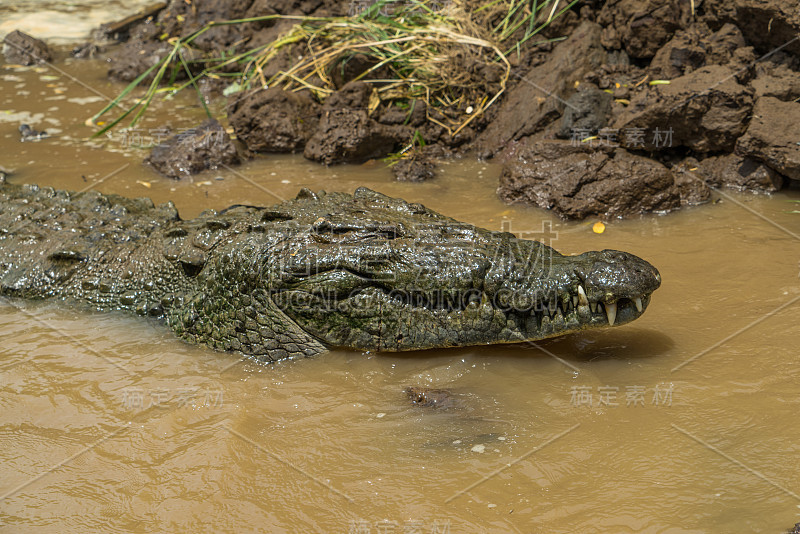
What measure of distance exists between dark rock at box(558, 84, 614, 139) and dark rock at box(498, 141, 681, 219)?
35cm

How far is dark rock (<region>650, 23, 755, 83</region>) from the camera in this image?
247 inches

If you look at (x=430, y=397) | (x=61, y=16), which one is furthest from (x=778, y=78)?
(x=61, y=16)

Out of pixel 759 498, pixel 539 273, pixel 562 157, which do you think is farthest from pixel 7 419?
pixel 562 157

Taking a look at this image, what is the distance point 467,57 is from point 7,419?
509 centimetres

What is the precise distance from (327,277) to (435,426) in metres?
0.94

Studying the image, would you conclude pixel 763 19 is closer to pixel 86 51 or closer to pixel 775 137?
pixel 775 137

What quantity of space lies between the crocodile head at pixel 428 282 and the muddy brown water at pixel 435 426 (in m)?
0.30

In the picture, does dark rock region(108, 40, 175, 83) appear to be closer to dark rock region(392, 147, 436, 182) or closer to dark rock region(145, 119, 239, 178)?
dark rock region(145, 119, 239, 178)

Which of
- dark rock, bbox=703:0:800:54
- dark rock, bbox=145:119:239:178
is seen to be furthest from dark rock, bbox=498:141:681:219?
dark rock, bbox=145:119:239:178

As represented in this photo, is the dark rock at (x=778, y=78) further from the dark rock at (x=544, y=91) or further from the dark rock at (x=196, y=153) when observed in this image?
the dark rock at (x=196, y=153)

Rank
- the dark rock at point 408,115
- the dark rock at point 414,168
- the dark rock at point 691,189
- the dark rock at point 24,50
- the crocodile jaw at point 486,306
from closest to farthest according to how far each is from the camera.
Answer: the crocodile jaw at point 486,306 → the dark rock at point 691,189 → the dark rock at point 414,168 → the dark rock at point 408,115 → the dark rock at point 24,50

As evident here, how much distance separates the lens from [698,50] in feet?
20.6

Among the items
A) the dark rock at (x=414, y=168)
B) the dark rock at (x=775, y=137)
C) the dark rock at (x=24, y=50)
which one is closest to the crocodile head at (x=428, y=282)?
the dark rock at (x=414, y=168)

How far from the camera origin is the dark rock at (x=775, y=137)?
5.48 metres
